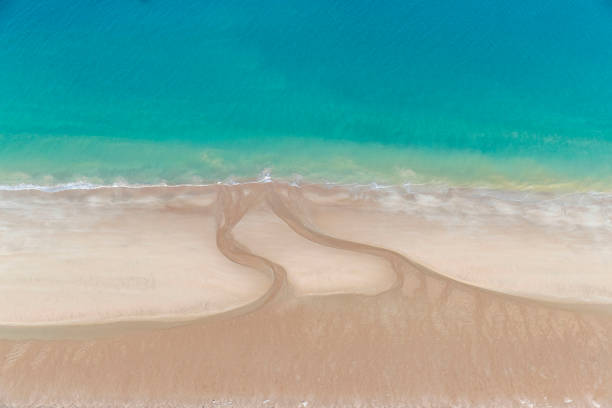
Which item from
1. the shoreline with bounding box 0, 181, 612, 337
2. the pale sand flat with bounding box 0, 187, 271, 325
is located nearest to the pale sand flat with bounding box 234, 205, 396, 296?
the shoreline with bounding box 0, 181, 612, 337


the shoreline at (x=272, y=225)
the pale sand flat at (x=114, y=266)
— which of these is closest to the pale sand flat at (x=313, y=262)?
the shoreline at (x=272, y=225)

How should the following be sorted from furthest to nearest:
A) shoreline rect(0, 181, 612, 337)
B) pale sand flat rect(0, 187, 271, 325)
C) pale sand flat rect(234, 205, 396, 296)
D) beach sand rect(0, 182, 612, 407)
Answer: pale sand flat rect(234, 205, 396, 296) → shoreline rect(0, 181, 612, 337) → pale sand flat rect(0, 187, 271, 325) → beach sand rect(0, 182, 612, 407)

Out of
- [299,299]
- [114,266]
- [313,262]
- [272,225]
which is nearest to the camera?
[299,299]

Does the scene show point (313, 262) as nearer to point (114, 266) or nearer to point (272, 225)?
point (272, 225)

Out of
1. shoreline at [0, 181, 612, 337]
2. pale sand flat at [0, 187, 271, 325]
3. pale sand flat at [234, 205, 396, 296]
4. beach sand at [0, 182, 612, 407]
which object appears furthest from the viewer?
pale sand flat at [234, 205, 396, 296]

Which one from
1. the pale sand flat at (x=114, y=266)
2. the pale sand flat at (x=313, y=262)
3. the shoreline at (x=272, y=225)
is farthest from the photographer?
the pale sand flat at (x=313, y=262)

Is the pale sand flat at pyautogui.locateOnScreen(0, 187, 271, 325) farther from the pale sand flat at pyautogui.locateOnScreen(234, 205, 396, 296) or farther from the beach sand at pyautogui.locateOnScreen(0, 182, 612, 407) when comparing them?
the pale sand flat at pyautogui.locateOnScreen(234, 205, 396, 296)

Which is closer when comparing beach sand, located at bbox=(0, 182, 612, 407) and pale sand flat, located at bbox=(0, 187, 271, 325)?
beach sand, located at bbox=(0, 182, 612, 407)

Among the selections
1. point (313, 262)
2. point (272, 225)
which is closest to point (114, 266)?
point (272, 225)

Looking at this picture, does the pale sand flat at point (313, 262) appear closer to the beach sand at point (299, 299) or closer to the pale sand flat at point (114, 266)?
the beach sand at point (299, 299)

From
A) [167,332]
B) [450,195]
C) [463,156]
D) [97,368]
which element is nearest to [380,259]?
[450,195]
